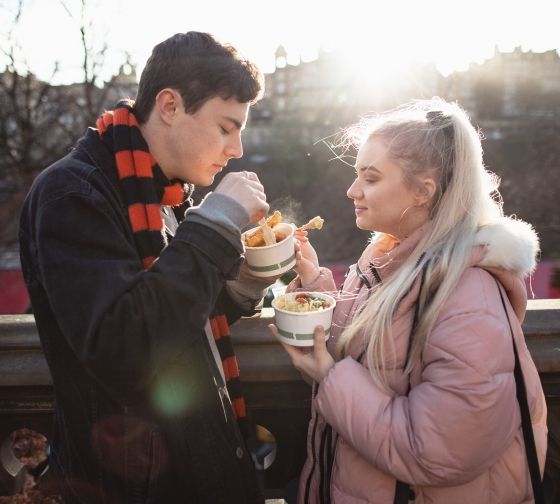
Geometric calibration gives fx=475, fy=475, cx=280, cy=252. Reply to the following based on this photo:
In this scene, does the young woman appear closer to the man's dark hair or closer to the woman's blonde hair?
the woman's blonde hair

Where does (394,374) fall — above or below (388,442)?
above

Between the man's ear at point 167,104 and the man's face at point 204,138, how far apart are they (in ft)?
0.05

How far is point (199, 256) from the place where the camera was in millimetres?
1399

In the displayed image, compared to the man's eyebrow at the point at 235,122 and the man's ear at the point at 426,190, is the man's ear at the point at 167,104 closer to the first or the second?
the man's eyebrow at the point at 235,122

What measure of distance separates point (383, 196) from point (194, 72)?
2.81 feet

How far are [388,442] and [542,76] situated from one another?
46069mm

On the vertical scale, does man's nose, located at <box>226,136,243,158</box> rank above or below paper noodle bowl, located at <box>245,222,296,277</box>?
above

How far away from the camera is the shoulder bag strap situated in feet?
Answer: 5.24

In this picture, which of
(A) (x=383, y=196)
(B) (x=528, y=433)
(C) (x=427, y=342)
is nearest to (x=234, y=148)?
(A) (x=383, y=196)

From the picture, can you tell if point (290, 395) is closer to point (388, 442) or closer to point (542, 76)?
point (388, 442)

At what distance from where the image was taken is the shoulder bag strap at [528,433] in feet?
5.24

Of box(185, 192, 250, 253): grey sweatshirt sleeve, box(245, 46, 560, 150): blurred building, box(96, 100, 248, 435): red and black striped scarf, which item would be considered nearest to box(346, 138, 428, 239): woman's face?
box(185, 192, 250, 253): grey sweatshirt sleeve

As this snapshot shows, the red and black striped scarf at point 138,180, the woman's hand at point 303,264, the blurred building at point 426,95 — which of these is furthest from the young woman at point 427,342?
the blurred building at point 426,95

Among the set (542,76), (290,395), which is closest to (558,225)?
(542,76)
